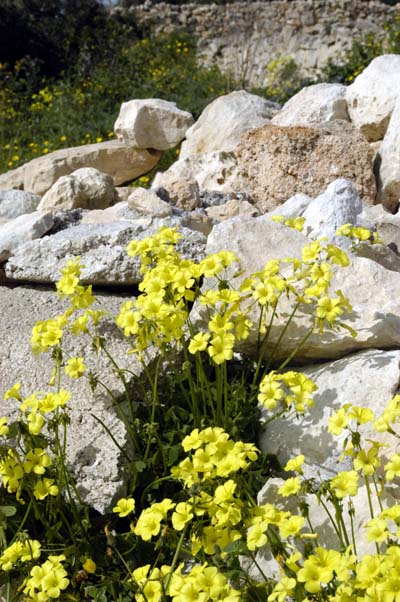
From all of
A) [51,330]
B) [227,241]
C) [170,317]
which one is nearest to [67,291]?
[51,330]

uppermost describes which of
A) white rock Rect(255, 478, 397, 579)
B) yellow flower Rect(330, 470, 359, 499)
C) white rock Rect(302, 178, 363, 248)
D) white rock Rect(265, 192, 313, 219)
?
white rock Rect(302, 178, 363, 248)

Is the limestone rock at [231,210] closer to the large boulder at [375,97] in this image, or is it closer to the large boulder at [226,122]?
the large boulder at [226,122]

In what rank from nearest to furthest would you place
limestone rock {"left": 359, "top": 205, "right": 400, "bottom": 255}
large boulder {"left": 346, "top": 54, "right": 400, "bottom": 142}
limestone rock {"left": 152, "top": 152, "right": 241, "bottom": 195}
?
limestone rock {"left": 359, "top": 205, "right": 400, "bottom": 255}, limestone rock {"left": 152, "top": 152, "right": 241, "bottom": 195}, large boulder {"left": 346, "top": 54, "right": 400, "bottom": 142}

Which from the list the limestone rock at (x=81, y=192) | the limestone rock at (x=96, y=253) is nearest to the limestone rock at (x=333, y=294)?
the limestone rock at (x=96, y=253)

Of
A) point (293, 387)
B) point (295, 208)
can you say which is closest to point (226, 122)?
point (295, 208)

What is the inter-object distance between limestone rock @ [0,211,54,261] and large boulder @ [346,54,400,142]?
99.2 inches

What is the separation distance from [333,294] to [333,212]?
614 millimetres

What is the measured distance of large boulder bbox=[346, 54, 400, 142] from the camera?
16.9ft

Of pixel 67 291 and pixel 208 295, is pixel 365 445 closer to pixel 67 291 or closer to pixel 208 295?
pixel 208 295

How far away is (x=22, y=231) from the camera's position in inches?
149

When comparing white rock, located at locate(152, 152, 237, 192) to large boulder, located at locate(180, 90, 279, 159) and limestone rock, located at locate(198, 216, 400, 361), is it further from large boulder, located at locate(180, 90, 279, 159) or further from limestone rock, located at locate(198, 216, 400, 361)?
limestone rock, located at locate(198, 216, 400, 361)

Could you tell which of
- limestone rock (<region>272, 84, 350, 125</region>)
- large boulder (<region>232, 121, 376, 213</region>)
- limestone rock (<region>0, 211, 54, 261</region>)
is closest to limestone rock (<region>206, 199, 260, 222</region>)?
large boulder (<region>232, 121, 376, 213</region>)

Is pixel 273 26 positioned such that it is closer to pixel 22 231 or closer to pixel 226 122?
pixel 226 122

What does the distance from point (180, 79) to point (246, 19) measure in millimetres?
4749
